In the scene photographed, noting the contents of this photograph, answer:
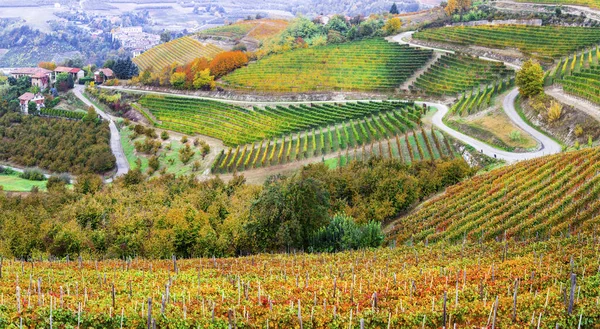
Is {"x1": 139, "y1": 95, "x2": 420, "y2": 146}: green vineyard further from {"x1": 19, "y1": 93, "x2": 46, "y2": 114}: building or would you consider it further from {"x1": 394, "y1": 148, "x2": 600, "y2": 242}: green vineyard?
{"x1": 19, "y1": 93, "x2": 46, "y2": 114}: building

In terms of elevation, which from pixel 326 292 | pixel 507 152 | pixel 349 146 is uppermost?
pixel 326 292

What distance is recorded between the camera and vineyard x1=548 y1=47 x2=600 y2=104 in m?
57.8

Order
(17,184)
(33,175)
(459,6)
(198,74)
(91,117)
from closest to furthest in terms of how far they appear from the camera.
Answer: (17,184), (33,175), (91,117), (198,74), (459,6)

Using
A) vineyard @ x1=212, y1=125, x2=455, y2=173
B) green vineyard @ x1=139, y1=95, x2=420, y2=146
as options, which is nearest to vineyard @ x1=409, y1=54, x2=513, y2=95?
green vineyard @ x1=139, y1=95, x2=420, y2=146

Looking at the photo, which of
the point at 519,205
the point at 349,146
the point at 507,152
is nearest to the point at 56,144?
the point at 349,146

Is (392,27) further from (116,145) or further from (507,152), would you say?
(507,152)

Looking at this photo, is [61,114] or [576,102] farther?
[61,114]

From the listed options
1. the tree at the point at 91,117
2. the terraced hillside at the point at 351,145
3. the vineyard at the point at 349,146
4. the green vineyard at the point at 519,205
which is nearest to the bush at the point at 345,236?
the green vineyard at the point at 519,205

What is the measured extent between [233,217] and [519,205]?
18729mm

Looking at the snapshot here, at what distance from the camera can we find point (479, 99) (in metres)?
66.8

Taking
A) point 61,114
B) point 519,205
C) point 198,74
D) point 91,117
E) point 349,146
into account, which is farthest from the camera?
point 61,114

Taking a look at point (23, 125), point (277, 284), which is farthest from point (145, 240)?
point (23, 125)

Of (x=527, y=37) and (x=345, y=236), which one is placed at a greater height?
(x=527, y=37)

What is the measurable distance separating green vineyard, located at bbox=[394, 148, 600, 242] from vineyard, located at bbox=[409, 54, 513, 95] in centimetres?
3279
